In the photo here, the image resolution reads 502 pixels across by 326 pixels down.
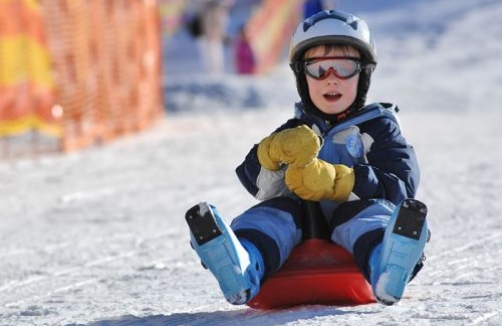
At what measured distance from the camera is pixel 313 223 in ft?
14.9

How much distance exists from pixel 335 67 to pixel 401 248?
104 centimetres

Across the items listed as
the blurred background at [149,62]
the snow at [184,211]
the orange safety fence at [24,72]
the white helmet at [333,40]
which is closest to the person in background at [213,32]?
the blurred background at [149,62]

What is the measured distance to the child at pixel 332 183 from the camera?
3971 millimetres

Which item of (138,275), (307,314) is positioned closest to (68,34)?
(138,275)

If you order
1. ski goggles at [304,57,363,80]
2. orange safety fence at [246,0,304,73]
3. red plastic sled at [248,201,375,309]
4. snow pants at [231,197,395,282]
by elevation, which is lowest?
red plastic sled at [248,201,375,309]

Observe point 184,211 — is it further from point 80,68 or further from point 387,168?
point 80,68

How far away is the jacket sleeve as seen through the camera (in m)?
4.37

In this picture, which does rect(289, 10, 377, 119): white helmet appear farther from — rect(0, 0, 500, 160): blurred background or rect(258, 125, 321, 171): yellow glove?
rect(0, 0, 500, 160): blurred background

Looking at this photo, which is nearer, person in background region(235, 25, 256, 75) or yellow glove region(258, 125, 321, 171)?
yellow glove region(258, 125, 321, 171)

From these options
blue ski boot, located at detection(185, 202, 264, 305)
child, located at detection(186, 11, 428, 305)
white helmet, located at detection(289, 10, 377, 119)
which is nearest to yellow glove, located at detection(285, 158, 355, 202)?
child, located at detection(186, 11, 428, 305)

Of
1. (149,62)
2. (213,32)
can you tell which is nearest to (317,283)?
(149,62)

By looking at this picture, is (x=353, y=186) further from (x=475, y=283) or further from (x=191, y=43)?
(x=191, y=43)

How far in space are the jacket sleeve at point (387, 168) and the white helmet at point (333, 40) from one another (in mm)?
220

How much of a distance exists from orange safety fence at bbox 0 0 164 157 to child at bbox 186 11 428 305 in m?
6.73
